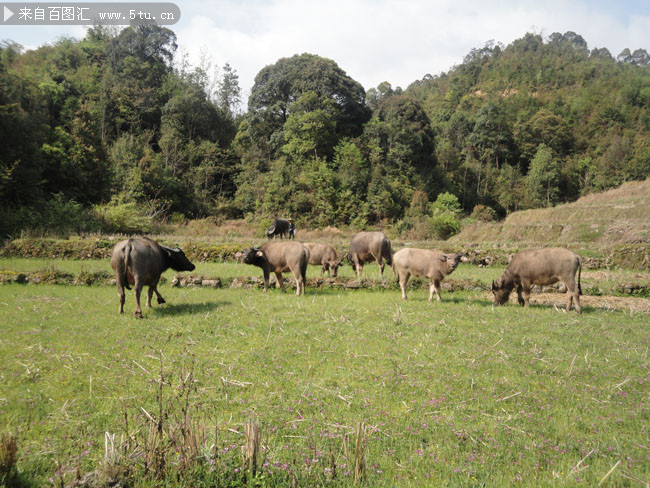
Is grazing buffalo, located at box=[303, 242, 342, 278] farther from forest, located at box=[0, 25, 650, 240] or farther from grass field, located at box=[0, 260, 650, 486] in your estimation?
forest, located at box=[0, 25, 650, 240]

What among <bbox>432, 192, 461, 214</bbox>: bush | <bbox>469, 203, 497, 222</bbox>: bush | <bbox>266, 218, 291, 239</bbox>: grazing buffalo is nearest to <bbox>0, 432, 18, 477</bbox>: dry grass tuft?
<bbox>266, 218, 291, 239</bbox>: grazing buffalo

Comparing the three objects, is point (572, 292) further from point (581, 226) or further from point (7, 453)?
point (581, 226)

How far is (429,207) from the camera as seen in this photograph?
134 ft

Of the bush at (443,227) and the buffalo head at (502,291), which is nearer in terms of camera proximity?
the buffalo head at (502,291)

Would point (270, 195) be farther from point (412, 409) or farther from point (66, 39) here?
point (66, 39)

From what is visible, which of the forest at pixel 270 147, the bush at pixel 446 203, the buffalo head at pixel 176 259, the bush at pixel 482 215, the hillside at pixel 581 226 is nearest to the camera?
the buffalo head at pixel 176 259

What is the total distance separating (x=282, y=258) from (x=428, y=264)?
460cm

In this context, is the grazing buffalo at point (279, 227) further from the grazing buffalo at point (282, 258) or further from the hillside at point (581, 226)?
the grazing buffalo at point (282, 258)

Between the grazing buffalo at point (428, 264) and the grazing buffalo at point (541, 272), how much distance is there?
1.60m

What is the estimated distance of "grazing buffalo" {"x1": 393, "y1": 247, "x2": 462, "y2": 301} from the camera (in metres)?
11.0

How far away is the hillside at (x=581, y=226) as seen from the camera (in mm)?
22906

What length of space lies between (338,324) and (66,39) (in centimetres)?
6837

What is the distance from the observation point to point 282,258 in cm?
1248

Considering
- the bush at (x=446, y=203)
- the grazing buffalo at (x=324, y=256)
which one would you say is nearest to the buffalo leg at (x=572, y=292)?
the grazing buffalo at (x=324, y=256)
